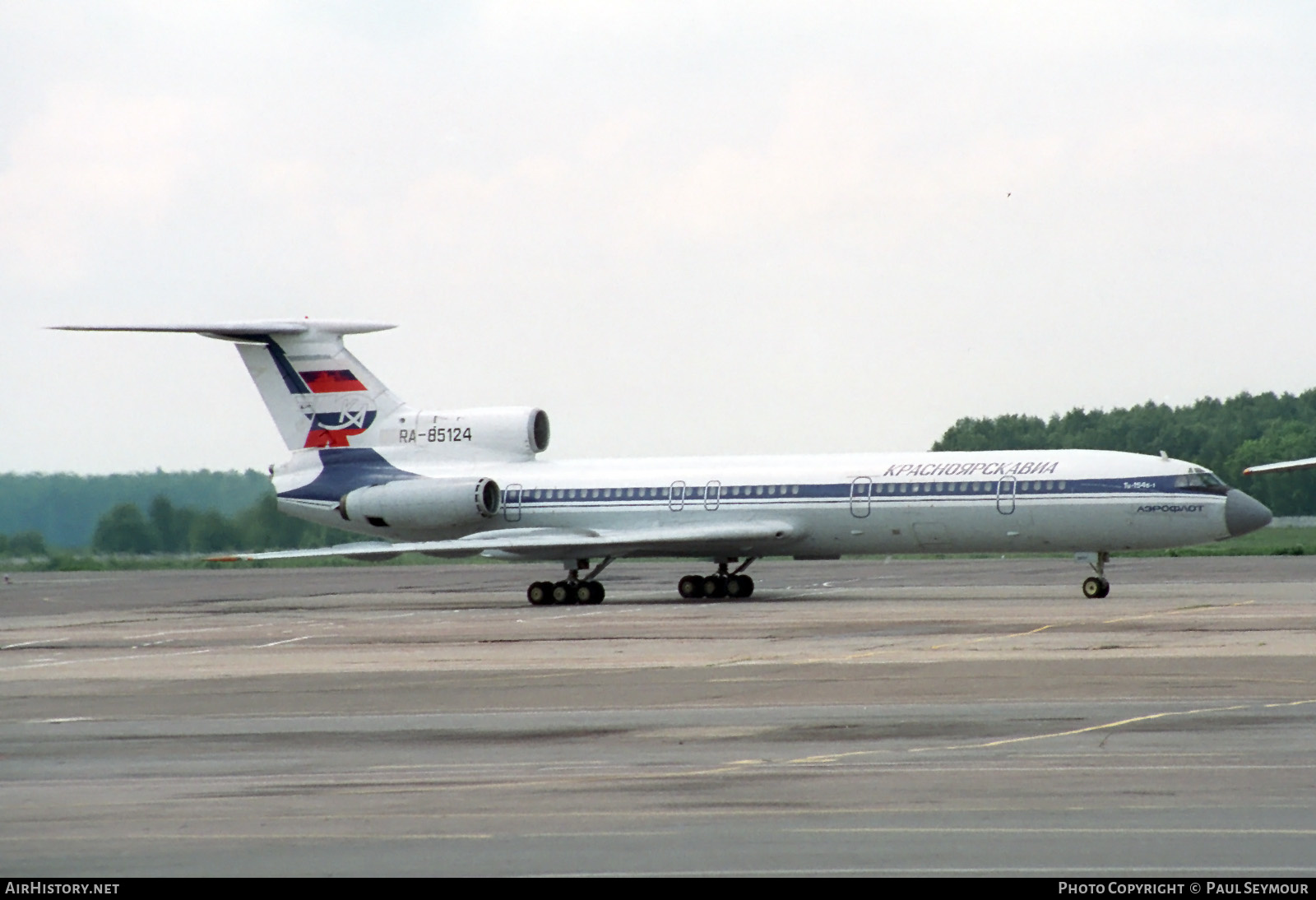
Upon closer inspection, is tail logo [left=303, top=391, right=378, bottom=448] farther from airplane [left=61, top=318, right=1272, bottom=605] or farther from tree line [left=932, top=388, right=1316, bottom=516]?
tree line [left=932, top=388, right=1316, bottom=516]

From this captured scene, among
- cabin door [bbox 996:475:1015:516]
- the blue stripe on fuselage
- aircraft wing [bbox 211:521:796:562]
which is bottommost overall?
aircraft wing [bbox 211:521:796:562]

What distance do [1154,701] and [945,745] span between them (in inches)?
145

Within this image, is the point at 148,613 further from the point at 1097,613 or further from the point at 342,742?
the point at 342,742

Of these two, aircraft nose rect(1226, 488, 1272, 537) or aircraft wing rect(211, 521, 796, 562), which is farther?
aircraft wing rect(211, 521, 796, 562)

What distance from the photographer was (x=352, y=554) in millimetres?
38938

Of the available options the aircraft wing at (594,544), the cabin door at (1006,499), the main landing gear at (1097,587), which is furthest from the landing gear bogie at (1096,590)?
the aircraft wing at (594,544)

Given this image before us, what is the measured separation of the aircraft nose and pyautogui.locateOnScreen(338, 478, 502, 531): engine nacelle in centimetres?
1671

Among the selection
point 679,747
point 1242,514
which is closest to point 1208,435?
point 1242,514

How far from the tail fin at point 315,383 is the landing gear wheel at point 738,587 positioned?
9.76 metres

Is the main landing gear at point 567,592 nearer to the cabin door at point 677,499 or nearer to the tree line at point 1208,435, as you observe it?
the cabin door at point 677,499

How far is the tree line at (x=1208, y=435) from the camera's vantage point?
90062 millimetres

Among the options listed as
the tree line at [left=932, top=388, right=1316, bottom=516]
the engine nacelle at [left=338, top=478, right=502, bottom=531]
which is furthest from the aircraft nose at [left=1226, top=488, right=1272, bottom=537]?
the tree line at [left=932, top=388, right=1316, bottom=516]

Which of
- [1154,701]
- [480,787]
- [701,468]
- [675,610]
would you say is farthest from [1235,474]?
[480,787]

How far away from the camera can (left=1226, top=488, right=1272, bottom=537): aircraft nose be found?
37.0 metres
